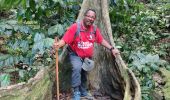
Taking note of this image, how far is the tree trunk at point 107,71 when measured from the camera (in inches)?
191

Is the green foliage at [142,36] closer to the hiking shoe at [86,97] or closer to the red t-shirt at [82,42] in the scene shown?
the hiking shoe at [86,97]

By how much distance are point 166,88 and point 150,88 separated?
0.74 m

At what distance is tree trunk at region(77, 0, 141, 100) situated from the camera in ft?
15.9

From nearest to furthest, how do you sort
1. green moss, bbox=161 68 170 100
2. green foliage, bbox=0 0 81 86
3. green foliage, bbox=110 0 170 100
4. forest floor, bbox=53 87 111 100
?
green foliage, bbox=0 0 81 86 → forest floor, bbox=53 87 111 100 → green foliage, bbox=110 0 170 100 → green moss, bbox=161 68 170 100

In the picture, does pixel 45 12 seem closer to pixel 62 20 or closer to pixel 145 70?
pixel 62 20

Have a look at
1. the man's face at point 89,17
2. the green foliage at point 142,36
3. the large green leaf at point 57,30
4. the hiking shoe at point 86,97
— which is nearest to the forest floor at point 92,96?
the hiking shoe at point 86,97

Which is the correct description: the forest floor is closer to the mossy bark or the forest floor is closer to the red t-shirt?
the mossy bark

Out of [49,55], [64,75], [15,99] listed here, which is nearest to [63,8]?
[49,55]

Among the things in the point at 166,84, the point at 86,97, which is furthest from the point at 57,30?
the point at 166,84

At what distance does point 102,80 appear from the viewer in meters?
5.54

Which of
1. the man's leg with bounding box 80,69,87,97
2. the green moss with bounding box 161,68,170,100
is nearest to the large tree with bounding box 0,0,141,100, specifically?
the man's leg with bounding box 80,69,87,97

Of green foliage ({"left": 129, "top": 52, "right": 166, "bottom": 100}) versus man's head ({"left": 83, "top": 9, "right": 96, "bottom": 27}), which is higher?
man's head ({"left": 83, "top": 9, "right": 96, "bottom": 27})

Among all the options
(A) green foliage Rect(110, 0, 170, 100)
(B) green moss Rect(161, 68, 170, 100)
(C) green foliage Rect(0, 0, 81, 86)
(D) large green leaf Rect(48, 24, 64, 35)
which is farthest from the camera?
(B) green moss Rect(161, 68, 170, 100)

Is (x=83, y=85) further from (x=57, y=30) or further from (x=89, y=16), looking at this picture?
(x=89, y=16)
